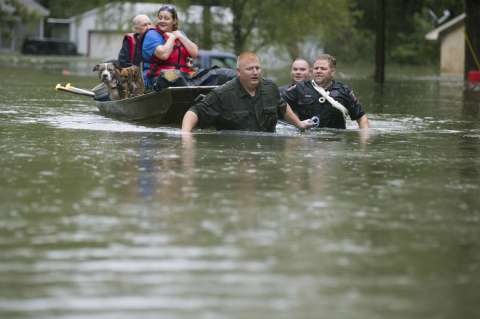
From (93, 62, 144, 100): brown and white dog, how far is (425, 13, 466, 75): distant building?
4449 cm

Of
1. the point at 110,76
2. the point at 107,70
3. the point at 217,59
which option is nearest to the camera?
the point at 107,70

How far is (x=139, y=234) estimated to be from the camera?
7668 millimetres

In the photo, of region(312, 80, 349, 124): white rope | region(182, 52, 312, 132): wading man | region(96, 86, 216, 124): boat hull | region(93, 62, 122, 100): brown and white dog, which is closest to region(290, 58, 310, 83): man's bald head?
region(312, 80, 349, 124): white rope

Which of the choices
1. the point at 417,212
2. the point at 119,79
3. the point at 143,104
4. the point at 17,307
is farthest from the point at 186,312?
the point at 119,79

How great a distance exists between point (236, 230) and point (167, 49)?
384 inches

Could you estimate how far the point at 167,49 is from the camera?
17.4 metres

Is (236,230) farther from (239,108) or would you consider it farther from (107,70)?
(107,70)

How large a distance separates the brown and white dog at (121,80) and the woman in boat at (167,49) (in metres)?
0.52

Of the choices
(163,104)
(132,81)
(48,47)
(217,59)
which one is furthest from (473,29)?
(48,47)

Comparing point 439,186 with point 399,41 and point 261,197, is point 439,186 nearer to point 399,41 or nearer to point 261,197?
point 261,197

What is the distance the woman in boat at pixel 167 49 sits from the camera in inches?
684

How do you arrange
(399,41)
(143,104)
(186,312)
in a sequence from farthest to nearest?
1. (399,41)
2. (143,104)
3. (186,312)

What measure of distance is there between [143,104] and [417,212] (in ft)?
31.1

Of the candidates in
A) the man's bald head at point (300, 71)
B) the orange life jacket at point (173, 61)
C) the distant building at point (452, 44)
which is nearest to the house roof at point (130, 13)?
the distant building at point (452, 44)
